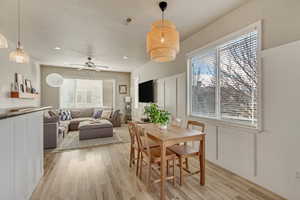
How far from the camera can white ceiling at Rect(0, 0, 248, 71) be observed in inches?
85.7

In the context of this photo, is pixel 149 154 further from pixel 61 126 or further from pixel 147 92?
pixel 61 126

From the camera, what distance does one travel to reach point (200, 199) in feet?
5.83

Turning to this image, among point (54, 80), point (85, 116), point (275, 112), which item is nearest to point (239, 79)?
point (275, 112)

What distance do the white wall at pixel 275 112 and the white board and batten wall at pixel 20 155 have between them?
2964 millimetres

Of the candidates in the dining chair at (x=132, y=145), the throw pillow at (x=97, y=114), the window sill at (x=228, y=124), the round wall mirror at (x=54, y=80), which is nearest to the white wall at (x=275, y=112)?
the window sill at (x=228, y=124)

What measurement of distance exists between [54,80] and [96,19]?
498 centimetres

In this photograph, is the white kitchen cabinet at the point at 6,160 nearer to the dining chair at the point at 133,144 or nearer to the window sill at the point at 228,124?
the dining chair at the point at 133,144

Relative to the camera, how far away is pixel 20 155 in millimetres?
1520

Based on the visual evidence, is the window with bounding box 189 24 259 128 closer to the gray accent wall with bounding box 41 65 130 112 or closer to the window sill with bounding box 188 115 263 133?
the window sill with bounding box 188 115 263 133

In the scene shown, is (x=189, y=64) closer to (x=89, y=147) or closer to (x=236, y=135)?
(x=236, y=135)

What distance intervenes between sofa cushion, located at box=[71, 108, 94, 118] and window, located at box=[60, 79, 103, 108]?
Answer: 1.85ft

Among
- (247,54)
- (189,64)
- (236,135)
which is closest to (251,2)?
(247,54)

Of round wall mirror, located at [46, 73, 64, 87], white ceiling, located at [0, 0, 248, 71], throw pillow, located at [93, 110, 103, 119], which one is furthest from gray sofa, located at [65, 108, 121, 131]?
white ceiling, located at [0, 0, 248, 71]

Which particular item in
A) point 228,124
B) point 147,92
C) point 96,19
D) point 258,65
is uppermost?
point 96,19
